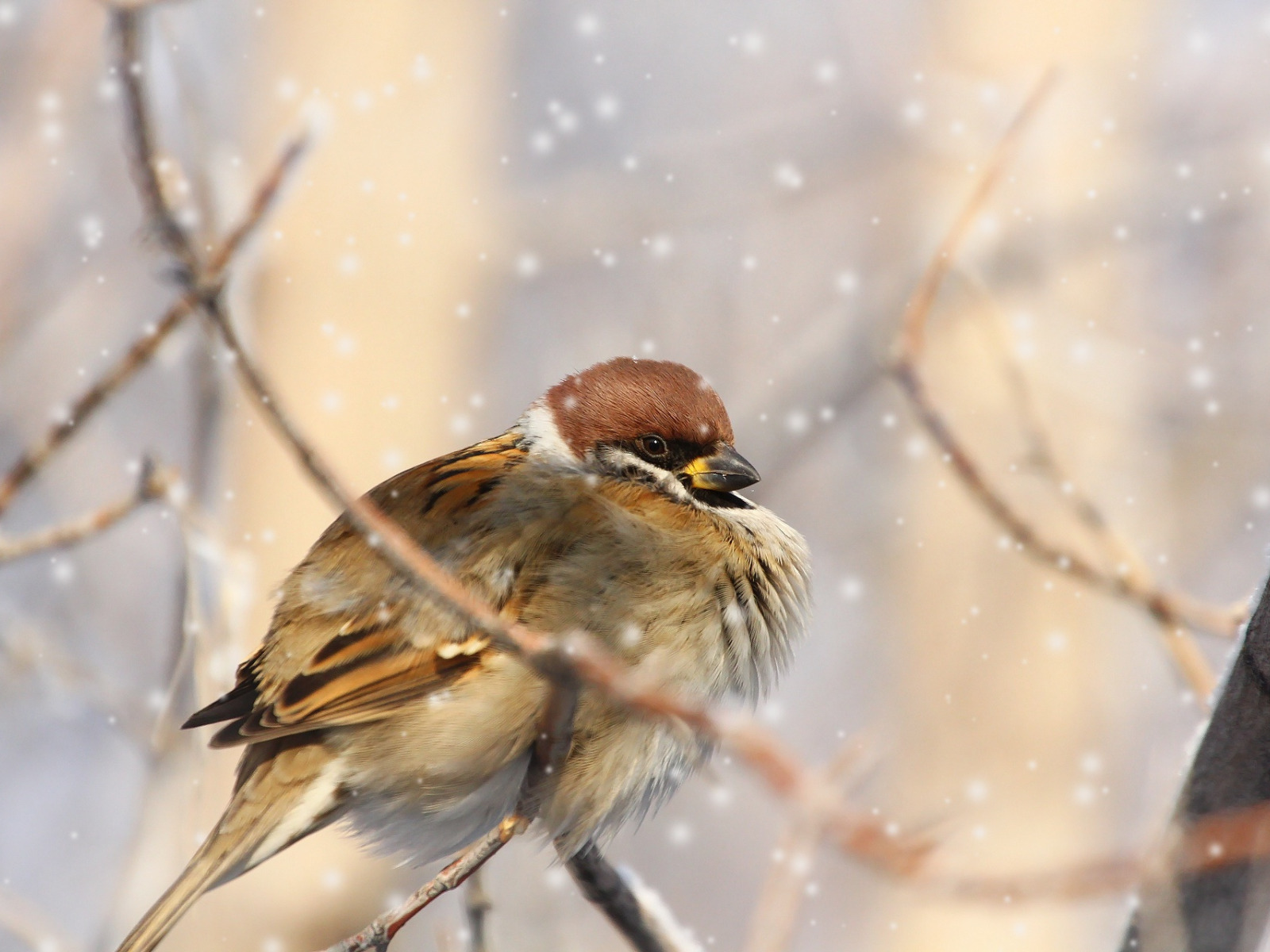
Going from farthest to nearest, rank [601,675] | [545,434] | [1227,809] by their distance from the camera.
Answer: [545,434] → [1227,809] → [601,675]

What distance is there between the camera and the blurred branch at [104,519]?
1.97 meters

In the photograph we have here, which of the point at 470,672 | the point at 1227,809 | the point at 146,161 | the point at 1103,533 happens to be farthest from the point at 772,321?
the point at 146,161

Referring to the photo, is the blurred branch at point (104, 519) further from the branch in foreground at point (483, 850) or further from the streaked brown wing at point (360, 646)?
the branch in foreground at point (483, 850)

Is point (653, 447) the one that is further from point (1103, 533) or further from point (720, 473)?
point (1103, 533)

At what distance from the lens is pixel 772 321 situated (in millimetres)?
5289

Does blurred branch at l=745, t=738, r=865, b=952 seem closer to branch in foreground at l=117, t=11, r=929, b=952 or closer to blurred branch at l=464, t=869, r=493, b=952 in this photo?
blurred branch at l=464, t=869, r=493, b=952

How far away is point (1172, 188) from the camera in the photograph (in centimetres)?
464

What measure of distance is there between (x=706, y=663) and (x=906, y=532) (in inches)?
118

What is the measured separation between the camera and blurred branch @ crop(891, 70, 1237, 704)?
6.56 feet

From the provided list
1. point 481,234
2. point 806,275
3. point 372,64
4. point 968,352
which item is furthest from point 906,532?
point 372,64

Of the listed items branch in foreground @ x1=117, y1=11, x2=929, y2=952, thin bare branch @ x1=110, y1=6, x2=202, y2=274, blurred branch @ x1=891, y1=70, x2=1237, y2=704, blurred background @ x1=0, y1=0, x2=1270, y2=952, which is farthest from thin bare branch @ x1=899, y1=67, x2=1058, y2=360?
blurred background @ x1=0, y1=0, x2=1270, y2=952

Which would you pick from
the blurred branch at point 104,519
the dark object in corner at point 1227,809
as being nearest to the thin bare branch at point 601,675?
the dark object in corner at point 1227,809

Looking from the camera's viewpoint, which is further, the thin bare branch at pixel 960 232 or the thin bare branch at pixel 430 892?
the thin bare branch at pixel 960 232

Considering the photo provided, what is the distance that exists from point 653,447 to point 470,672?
1.91 feet
